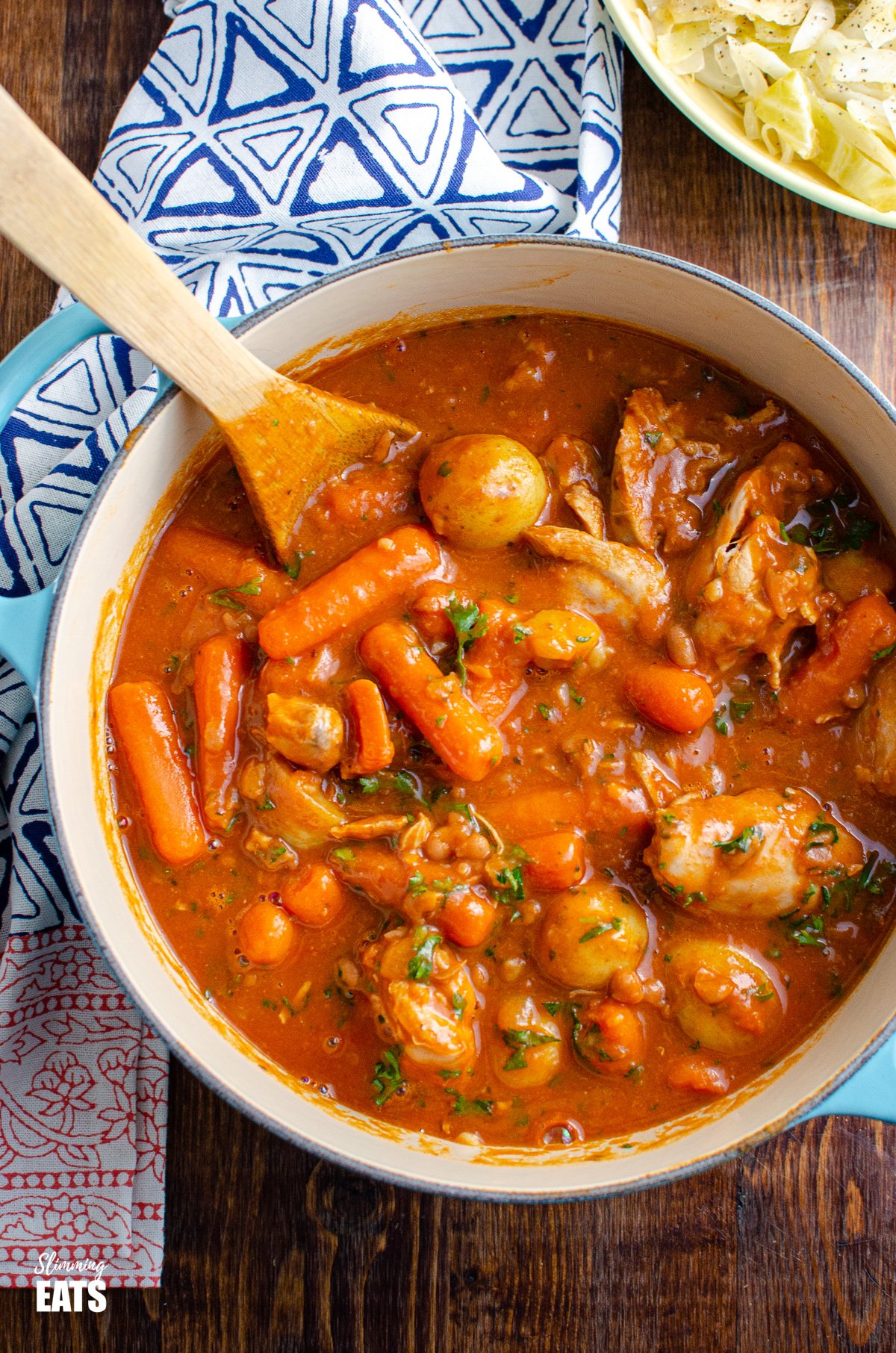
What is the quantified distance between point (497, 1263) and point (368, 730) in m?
1.55

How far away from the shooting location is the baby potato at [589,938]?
2525mm

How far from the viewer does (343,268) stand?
2.48m

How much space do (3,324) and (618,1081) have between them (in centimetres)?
269

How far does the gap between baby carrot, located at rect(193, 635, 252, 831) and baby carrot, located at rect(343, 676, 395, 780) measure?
0.29 m

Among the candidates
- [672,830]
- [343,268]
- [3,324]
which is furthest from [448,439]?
[3,324]

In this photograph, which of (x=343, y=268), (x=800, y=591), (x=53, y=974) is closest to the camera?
(x=343, y=268)

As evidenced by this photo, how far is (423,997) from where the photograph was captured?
2.47 m

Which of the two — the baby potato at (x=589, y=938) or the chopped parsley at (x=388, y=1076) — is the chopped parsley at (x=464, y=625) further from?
the chopped parsley at (x=388, y=1076)

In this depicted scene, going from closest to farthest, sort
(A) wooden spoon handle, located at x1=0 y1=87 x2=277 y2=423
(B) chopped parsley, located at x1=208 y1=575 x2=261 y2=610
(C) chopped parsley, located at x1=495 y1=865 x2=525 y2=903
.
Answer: (A) wooden spoon handle, located at x1=0 y1=87 x2=277 y2=423 → (C) chopped parsley, located at x1=495 y1=865 x2=525 y2=903 → (B) chopped parsley, located at x1=208 y1=575 x2=261 y2=610

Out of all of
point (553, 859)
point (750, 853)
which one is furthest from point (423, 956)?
point (750, 853)

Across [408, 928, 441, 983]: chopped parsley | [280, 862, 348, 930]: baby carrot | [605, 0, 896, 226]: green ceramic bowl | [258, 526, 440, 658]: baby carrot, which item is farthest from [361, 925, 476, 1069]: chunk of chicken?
[605, 0, 896, 226]: green ceramic bowl

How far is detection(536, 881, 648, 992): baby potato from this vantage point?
2.53 meters

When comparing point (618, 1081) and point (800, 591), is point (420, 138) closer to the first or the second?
point (800, 591)

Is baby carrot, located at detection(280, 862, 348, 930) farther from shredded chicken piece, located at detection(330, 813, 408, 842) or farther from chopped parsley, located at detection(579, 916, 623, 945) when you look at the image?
chopped parsley, located at detection(579, 916, 623, 945)
